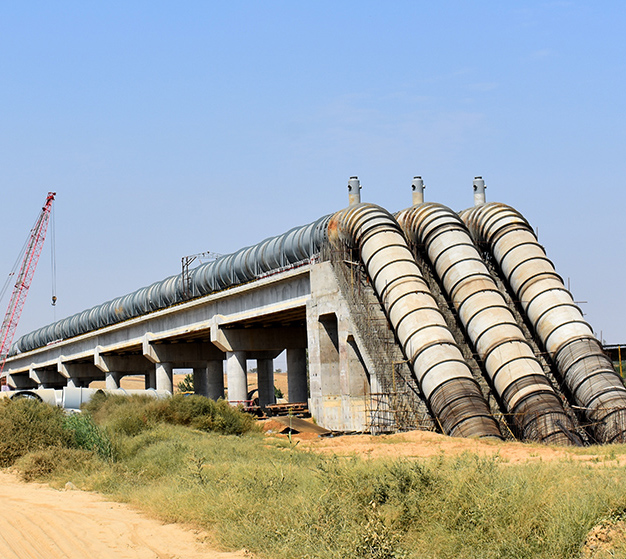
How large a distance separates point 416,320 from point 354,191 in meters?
9.95

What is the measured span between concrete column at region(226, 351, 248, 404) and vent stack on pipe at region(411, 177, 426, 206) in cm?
1375

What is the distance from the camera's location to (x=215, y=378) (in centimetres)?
5569

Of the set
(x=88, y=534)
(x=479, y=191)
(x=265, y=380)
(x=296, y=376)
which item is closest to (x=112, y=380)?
(x=265, y=380)

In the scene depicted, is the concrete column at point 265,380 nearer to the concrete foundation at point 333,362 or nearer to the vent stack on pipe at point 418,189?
the concrete foundation at point 333,362

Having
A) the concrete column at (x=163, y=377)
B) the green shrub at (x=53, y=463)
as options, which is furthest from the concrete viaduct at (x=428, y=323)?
the green shrub at (x=53, y=463)

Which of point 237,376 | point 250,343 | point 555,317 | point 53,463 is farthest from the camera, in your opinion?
point 250,343

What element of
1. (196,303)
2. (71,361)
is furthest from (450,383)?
(71,361)

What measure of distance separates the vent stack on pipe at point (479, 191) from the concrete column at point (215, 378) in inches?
967

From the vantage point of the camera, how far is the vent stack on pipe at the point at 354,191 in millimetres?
36781

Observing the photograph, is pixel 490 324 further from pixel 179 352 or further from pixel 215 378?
pixel 179 352

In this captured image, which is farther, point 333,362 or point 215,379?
point 215,379

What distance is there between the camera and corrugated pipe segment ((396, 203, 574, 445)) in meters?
26.4

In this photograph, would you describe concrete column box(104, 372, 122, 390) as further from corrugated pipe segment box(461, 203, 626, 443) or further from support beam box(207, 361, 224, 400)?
corrugated pipe segment box(461, 203, 626, 443)

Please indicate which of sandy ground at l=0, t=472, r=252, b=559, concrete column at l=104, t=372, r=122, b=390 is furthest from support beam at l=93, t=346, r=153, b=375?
sandy ground at l=0, t=472, r=252, b=559
